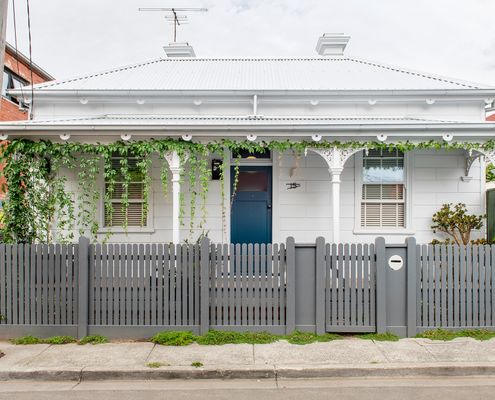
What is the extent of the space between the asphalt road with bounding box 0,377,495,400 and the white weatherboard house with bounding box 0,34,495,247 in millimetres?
3672

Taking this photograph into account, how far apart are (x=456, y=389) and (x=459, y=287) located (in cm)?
188

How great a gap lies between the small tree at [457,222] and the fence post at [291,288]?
4.70 m

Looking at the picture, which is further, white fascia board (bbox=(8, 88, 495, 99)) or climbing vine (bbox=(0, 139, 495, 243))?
white fascia board (bbox=(8, 88, 495, 99))

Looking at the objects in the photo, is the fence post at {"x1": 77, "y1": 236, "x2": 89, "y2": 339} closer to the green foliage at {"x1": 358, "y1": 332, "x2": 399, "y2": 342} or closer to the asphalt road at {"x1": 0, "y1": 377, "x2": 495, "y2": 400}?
the asphalt road at {"x1": 0, "y1": 377, "x2": 495, "y2": 400}

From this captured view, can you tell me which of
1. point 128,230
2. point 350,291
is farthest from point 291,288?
point 128,230

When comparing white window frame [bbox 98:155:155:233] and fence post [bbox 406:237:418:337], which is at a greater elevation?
white window frame [bbox 98:155:155:233]

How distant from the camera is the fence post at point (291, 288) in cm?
597
